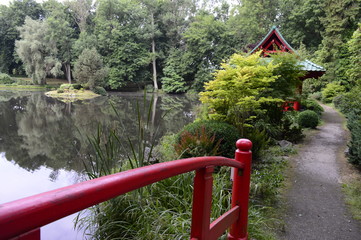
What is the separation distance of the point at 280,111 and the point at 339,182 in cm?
416

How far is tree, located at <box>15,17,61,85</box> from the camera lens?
29312 millimetres

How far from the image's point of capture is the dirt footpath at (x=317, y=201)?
294 cm

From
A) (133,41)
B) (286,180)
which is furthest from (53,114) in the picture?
(133,41)

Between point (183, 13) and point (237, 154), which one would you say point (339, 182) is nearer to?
point (237, 154)

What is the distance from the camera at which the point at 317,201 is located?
12.4 ft

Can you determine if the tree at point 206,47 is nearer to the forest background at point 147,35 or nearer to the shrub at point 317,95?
the forest background at point 147,35

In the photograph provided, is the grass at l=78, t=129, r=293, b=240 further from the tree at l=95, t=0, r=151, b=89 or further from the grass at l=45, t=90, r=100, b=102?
the tree at l=95, t=0, r=151, b=89

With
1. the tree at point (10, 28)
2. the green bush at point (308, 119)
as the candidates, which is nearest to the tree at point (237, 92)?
the green bush at point (308, 119)

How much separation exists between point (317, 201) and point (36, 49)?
32894 mm

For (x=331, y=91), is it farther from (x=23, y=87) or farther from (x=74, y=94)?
(x=23, y=87)

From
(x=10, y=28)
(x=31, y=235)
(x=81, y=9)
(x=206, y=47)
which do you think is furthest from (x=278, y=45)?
(x=10, y=28)

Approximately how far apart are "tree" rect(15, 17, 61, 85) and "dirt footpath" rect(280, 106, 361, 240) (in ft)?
102

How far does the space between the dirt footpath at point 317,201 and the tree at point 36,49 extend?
3115cm

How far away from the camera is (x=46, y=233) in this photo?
3.75 m
